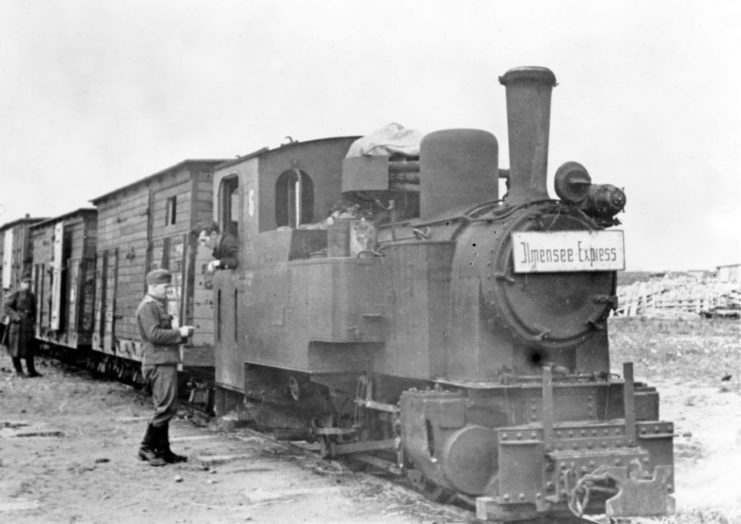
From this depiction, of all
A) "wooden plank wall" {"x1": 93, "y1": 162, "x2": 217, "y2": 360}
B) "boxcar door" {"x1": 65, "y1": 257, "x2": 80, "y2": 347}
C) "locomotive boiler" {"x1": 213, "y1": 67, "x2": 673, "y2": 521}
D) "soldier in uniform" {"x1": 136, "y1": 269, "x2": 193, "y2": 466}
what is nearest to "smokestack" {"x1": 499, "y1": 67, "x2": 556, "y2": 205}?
"locomotive boiler" {"x1": 213, "y1": 67, "x2": 673, "y2": 521}

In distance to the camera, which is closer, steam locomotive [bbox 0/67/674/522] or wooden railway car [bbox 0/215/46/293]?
steam locomotive [bbox 0/67/674/522]

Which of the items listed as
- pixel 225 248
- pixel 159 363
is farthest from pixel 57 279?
pixel 159 363

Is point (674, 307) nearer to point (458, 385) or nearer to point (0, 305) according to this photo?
point (0, 305)

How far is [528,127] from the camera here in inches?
240

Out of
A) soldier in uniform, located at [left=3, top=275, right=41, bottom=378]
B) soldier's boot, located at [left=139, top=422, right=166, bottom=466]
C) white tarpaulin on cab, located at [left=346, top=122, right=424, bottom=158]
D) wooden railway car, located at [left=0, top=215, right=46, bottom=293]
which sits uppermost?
wooden railway car, located at [left=0, top=215, right=46, bottom=293]

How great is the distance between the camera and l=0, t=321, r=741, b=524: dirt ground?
240 inches

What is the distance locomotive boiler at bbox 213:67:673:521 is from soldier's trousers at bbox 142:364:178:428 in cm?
95

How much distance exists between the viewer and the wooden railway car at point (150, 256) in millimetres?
11156

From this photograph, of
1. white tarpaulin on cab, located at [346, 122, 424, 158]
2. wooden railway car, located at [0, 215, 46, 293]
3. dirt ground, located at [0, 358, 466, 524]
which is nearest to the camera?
dirt ground, located at [0, 358, 466, 524]

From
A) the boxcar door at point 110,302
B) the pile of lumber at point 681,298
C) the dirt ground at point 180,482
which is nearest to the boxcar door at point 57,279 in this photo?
the boxcar door at point 110,302

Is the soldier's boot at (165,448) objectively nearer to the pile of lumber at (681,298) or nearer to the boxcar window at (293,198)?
the boxcar window at (293,198)

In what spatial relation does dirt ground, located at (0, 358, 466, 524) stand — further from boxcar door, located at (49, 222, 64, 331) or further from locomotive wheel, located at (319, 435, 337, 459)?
boxcar door, located at (49, 222, 64, 331)

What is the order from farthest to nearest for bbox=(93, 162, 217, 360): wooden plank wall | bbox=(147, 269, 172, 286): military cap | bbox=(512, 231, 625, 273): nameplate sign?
1. bbox=(93, 162, 217, 360): wooden plank wall
2. bbox=(147, 269, 172, 286): military cap
3. bbox=(512, 231, 625, 273): nameplate sign

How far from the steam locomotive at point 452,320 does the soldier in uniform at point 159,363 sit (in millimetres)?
794
